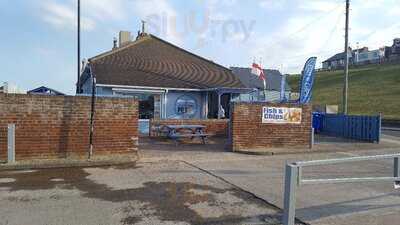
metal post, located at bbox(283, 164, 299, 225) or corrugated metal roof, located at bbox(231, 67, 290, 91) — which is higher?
corrugated metal roof, located at bbox(231, 67, 290, 91)

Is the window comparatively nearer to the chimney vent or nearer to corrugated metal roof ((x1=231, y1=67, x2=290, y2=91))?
the chimney vent

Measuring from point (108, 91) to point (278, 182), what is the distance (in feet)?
46.9

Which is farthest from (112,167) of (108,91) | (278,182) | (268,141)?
(108,91)

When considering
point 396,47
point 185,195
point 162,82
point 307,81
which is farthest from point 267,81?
point 396,47

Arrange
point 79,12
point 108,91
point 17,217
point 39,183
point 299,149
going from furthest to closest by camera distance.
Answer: point 79,12, point 108,91, point 299,149, point 39,183, point 17,217

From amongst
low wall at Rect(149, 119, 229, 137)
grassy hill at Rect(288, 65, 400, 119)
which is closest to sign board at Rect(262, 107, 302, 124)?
low wall at Rect(149, 119, 229, 137)

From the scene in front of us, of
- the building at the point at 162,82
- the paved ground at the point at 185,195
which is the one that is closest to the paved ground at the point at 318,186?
the paved ground at the point at 185,195

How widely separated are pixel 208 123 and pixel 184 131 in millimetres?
1607

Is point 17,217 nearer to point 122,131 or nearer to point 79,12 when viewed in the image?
point 122,131

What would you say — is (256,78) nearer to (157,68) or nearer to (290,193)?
(157,68)

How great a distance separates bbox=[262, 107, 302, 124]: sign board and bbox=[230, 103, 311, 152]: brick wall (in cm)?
14

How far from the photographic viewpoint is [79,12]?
2492cm

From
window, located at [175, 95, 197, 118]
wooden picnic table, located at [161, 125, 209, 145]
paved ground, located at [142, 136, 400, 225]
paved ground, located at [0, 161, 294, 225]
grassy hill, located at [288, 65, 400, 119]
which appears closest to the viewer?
paved ground, located at [0, 161, 294, 225]

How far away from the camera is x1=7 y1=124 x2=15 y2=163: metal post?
11309 mm
